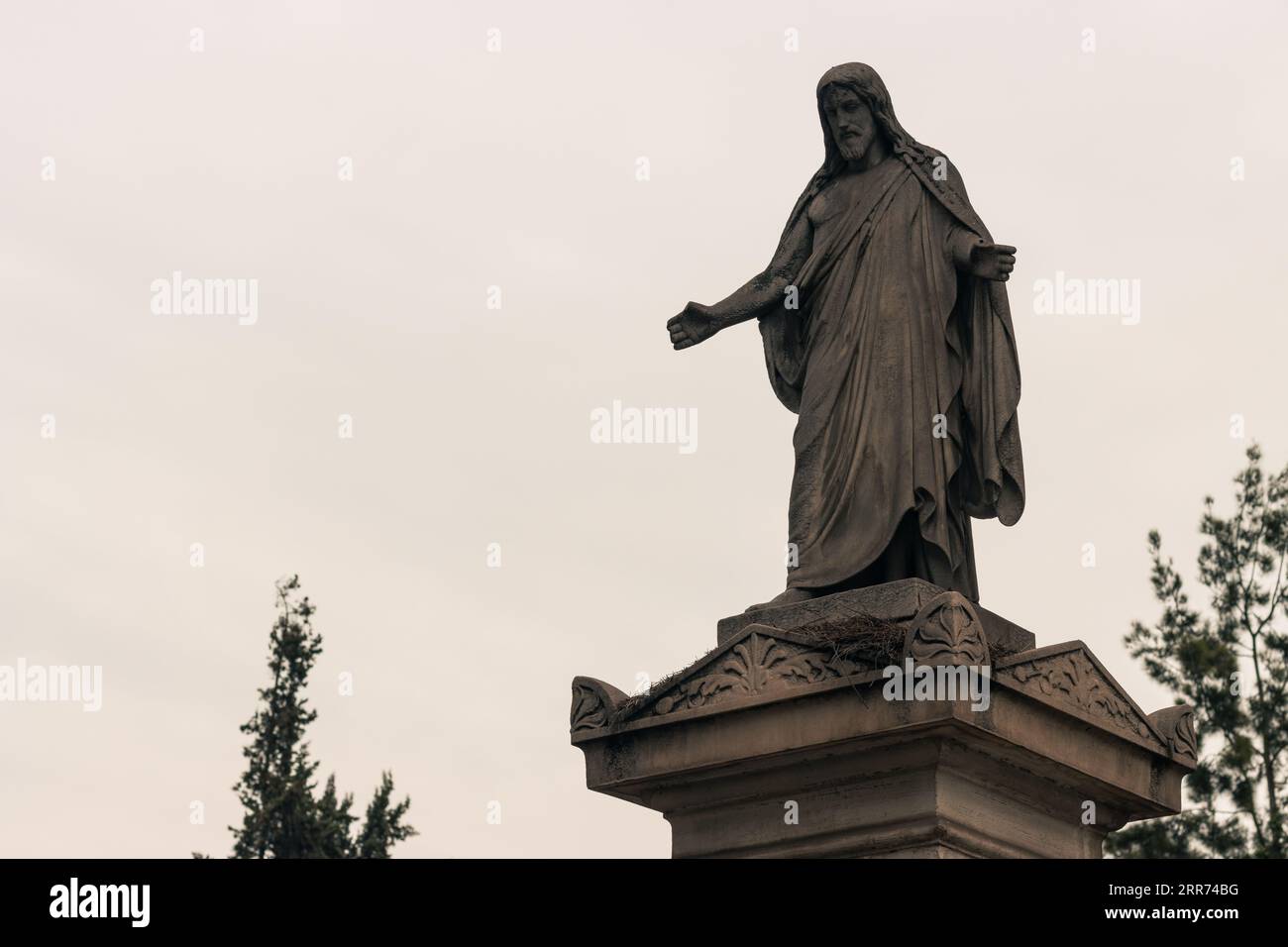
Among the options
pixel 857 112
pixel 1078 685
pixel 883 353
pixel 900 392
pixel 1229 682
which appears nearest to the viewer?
pixel 1078 685

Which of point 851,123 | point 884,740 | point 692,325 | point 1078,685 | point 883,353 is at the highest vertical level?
point 851,123

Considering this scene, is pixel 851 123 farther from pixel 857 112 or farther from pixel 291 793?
Answer: pixel 291 793

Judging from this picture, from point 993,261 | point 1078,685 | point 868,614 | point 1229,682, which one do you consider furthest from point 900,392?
point 1229,682

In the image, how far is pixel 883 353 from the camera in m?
12.2

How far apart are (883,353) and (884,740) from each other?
2.41 meters

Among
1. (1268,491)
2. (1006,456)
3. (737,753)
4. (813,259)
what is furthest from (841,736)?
(1268,491)

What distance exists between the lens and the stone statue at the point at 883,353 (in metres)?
11.9

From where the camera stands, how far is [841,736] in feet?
35.4

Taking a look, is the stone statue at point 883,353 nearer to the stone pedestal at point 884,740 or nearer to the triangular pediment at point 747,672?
the stone pedestal at point 884,740

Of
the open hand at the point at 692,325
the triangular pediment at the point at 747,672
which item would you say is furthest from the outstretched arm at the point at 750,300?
the triangular pediment at the point at 747,672

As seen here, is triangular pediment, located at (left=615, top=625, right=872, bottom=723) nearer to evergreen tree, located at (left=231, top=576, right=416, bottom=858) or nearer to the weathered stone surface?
the weathered stone surface
